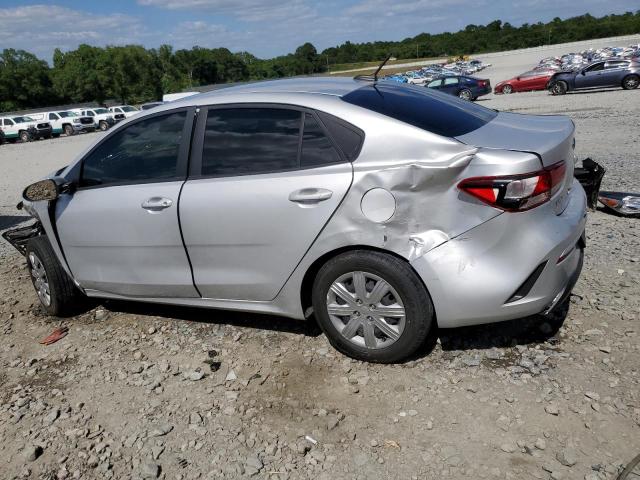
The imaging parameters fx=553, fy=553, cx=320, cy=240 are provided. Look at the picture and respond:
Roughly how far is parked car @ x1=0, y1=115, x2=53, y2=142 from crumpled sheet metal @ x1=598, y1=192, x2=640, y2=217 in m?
36.6

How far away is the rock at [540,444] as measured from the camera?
268cm

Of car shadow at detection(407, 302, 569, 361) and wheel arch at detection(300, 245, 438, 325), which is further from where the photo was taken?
car shadow at detection(407, 302, 569, 361)

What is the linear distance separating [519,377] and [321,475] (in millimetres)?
1322

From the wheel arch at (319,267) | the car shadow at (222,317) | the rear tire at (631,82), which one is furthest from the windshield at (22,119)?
the wheel arch at (319,267)

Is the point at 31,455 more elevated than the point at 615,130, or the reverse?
the point at 31,455

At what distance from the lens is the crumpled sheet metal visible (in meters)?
5.81

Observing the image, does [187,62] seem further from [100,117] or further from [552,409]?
[552,409]

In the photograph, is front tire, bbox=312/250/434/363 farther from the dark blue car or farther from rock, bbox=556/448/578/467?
the dark blue car

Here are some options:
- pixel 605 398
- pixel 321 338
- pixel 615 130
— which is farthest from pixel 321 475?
pixel 615 130

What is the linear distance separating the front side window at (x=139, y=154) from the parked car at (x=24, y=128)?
3570cm

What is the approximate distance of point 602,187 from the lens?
715 cm

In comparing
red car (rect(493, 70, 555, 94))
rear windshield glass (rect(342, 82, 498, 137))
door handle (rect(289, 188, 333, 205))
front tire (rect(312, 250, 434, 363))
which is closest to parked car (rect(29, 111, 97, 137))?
red car (rect(493, 70, 555, 94))

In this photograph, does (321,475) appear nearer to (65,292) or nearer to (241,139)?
(241,139)

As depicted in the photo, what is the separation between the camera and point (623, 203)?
589cm
